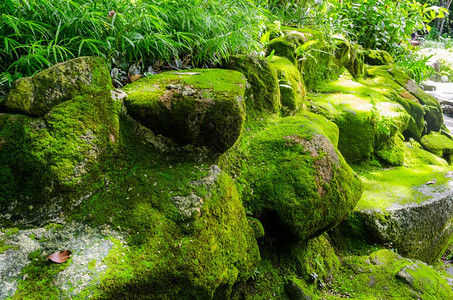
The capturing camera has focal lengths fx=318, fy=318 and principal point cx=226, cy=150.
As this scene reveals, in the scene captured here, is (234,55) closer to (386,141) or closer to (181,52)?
(181,52)

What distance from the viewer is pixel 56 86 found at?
1.85 meters

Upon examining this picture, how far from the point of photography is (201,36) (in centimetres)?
282

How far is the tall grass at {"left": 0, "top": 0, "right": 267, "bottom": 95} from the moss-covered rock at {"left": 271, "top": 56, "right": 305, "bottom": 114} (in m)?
0.85

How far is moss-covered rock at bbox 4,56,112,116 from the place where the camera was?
176cm

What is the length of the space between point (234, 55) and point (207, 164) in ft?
4.71

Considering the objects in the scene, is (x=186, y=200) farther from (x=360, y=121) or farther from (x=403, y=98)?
(x=403, y=98)

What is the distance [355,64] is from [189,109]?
546cm

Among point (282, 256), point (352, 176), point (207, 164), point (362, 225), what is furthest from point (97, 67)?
point (362, 225)

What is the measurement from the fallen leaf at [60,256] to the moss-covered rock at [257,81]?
6.85 feet

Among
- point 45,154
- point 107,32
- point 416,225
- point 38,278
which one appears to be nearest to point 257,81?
point 107,32

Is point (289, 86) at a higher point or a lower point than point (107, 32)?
lower

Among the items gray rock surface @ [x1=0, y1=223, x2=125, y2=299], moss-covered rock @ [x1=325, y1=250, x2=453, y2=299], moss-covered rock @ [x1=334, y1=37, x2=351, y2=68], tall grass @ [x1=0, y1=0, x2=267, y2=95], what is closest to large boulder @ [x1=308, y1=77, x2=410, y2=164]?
moss-covered rock @ [x1=334, y1=37, x2=351, y2=68]

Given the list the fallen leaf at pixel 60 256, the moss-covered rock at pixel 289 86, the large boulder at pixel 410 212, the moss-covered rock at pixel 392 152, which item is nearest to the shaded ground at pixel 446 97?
the moss-covered rock at pixel 392 152

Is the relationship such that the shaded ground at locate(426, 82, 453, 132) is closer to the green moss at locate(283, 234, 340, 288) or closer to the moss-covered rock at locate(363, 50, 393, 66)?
the moss-covered rock at locate(363, 50, 393, 66)
